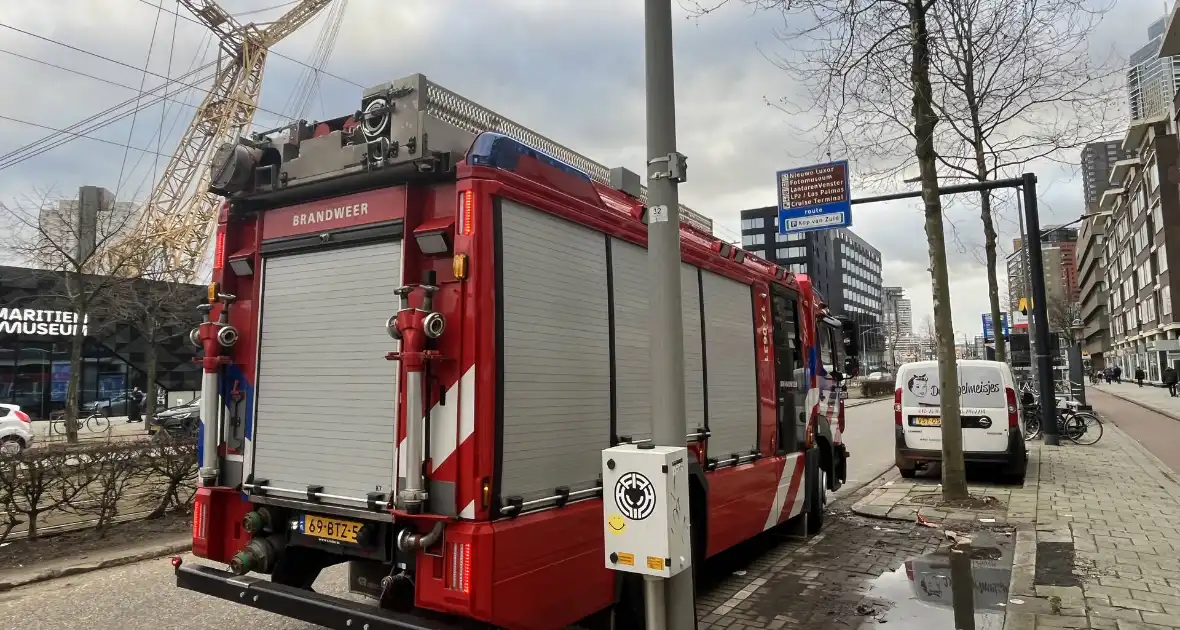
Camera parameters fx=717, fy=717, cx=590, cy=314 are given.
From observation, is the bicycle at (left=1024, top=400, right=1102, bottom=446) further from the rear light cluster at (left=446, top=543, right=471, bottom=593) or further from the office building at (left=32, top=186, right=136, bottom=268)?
the office building at (left=32, top=186, right=136, bottom=268)

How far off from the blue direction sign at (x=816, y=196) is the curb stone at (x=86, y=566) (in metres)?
9.67

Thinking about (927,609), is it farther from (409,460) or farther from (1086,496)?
(1086,496)

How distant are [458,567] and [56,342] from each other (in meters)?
33.4

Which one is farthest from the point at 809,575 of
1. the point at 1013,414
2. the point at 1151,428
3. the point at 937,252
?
the point at 1151,428

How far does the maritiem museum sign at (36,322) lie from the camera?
27.4 meters

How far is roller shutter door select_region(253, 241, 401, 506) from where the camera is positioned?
3729 millimetres

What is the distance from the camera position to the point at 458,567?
3322 millimetres

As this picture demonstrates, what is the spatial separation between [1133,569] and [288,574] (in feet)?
21.8

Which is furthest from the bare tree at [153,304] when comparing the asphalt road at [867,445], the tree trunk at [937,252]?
the tree trunk at [937,252]

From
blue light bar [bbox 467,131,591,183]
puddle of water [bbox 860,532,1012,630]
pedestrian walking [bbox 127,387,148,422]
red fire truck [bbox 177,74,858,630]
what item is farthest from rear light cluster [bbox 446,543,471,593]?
pedestrian walking [bbox 127,387,148,422]

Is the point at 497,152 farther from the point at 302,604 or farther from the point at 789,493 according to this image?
the point at 789,493

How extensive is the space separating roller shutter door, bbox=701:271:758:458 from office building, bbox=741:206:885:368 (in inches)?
2928

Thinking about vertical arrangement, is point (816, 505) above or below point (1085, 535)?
above

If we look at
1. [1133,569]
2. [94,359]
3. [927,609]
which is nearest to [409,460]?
[927,609]
